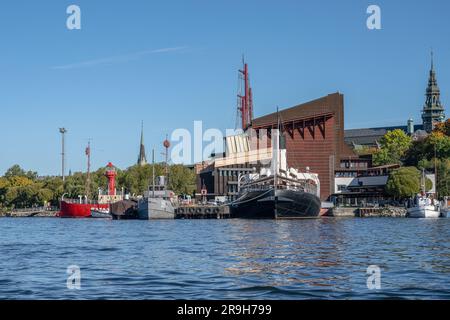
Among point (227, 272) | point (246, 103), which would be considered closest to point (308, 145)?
point (246, 103)

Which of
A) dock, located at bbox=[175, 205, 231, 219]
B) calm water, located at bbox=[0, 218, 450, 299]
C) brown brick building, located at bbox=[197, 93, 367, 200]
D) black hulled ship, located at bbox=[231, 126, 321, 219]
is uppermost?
brown brick building, located at bbox=[197, 93, 367, 200]

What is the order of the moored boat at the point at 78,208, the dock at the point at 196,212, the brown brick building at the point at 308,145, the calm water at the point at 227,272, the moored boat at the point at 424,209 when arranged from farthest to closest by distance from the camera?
the brown brick building at the point at 308,145 < the moored boat at the point at 78,208 < the dock at the point at 196,212 < the moored boat at the point at 424,209 < the calm water at the point at 227,272

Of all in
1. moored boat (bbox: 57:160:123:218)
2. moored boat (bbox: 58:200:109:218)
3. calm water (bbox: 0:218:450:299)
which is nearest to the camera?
calm water (bbox: 0:218:450:299)

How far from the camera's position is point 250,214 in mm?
128500

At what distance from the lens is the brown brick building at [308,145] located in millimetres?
173000

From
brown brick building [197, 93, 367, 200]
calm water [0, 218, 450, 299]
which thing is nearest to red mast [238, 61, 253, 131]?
brown brick building [197, 93, 367, 200]

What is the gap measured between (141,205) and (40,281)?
11542cm

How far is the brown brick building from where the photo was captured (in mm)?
173000

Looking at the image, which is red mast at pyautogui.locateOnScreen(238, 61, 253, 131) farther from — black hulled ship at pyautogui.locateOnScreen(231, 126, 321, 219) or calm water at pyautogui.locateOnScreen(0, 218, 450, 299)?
calm water at pyautogui.locateOnScreen(0, 218, 450, 299)

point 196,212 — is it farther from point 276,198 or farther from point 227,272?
point 227,272

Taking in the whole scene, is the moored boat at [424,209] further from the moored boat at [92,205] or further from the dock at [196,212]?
the moored boat at [92,205]

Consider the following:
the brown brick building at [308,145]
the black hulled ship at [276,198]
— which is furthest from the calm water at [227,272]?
the brown brick building at [308,145]
